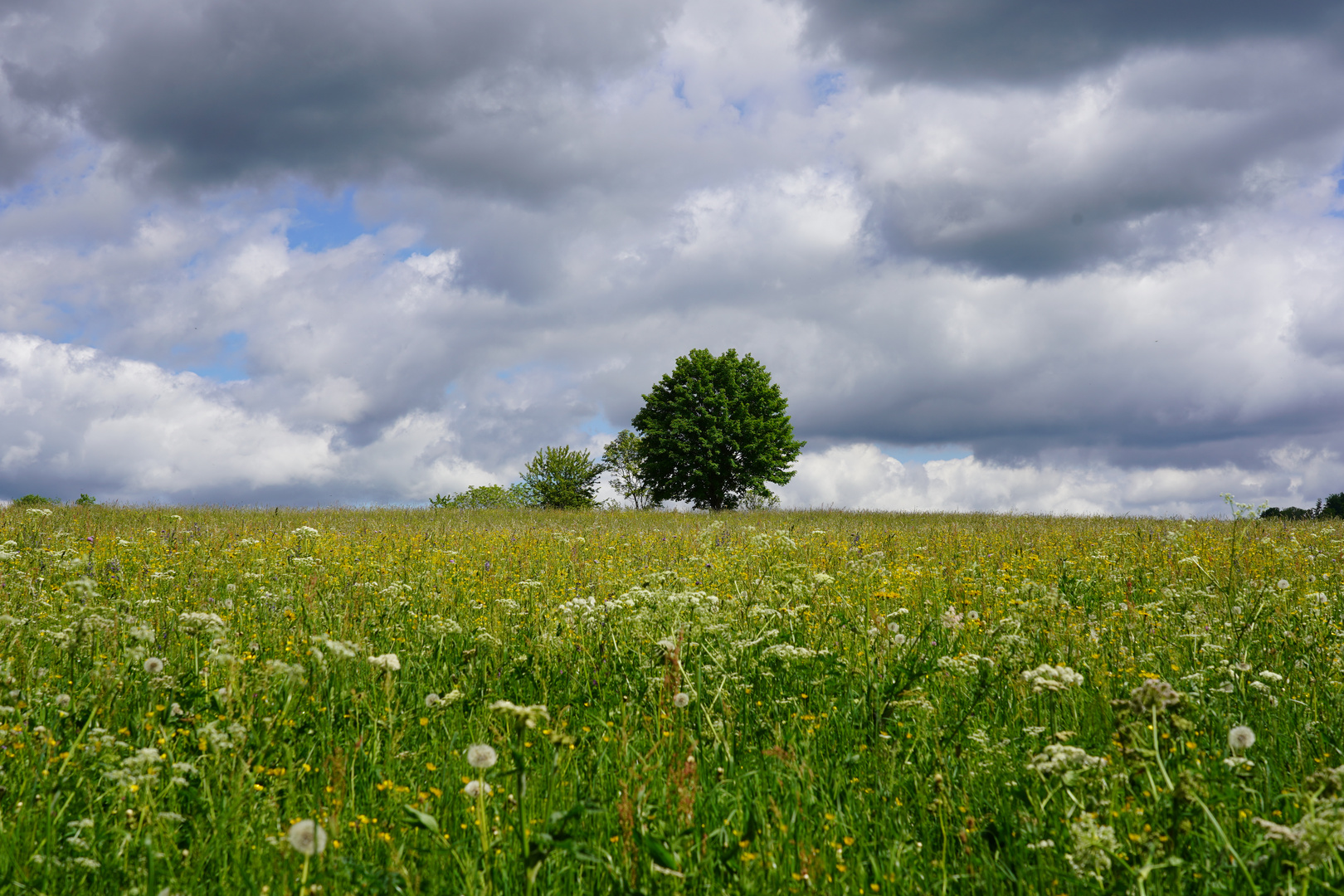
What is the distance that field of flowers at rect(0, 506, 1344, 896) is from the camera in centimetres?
252

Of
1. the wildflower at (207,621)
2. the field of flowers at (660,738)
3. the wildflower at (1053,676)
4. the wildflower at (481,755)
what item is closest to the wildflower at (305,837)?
the field of flowers at (660,738)

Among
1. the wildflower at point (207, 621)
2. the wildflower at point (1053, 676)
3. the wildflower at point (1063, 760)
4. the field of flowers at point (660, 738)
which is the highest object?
the wildflower at point (207, 621)

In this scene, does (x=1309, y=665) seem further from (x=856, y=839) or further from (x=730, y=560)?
(x=730, y=560)

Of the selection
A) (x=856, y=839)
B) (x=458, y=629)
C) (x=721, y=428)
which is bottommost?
(x=856, y=839)

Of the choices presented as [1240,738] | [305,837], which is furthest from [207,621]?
[1240,738]

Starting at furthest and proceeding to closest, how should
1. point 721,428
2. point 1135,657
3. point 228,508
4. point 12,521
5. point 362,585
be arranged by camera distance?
point 721,428
point 228,508
point 12,521
point 362,585
point 1135,657

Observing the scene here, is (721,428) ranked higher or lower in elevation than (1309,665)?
higher

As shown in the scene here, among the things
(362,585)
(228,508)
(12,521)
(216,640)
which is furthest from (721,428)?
(216,640)

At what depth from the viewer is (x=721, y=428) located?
153 ft

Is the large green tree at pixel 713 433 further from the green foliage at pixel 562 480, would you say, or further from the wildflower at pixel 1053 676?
the wildflower at pixel 1053 676

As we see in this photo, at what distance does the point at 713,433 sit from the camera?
45.8 meters

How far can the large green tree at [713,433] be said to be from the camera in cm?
A: 4644

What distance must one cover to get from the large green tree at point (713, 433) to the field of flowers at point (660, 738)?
38.7 meters

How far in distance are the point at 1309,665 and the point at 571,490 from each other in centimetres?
4506
